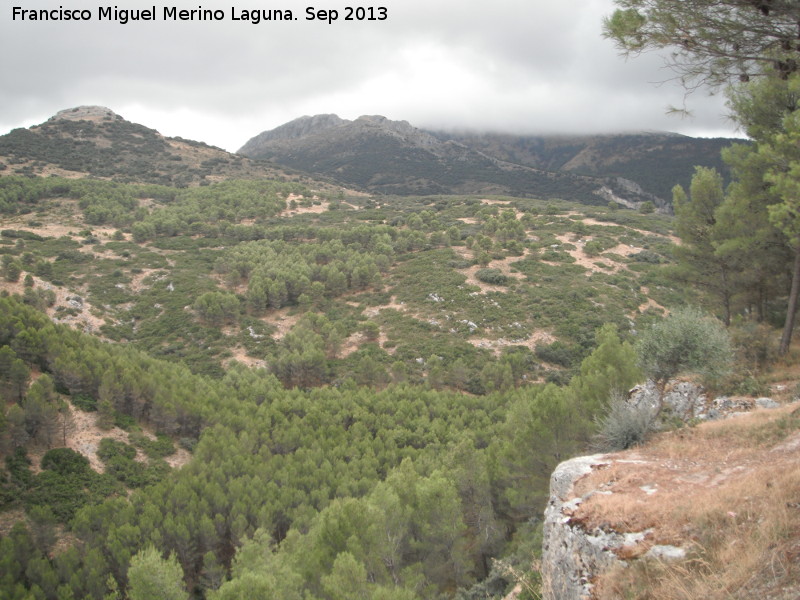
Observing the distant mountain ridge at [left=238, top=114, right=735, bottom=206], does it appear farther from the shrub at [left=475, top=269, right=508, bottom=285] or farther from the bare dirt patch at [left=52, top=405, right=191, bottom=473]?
the bare dirt patch at [left=52, top=405, right=191, bottom=473]

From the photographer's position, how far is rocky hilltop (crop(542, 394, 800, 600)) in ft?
16.5

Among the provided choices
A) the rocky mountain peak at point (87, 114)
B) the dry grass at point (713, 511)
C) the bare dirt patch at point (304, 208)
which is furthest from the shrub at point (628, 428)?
the rocky mountain peak at point (87, 114)

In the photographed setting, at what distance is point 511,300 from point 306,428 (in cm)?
2374

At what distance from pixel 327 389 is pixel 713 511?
947 inches

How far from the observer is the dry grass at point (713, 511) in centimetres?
492

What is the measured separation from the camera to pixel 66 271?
42062 millimetres

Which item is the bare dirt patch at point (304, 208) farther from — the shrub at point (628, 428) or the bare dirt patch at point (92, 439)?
the shrub at point (628, 428)

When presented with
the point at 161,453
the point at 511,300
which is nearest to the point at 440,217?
the point at 511,300

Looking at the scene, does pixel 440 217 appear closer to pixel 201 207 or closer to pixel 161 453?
pixel 201 207

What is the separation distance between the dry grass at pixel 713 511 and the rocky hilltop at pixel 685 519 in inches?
0.5

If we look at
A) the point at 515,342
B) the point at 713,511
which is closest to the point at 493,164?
the point at 515,342

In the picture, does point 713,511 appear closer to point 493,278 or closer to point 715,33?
point 715,33

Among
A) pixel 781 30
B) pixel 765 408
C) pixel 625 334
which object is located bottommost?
pixel 625 334

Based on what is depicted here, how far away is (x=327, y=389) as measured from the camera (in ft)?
92.9
